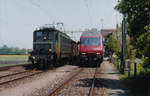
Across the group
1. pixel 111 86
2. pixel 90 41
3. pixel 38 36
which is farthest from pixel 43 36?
pixel 111 86

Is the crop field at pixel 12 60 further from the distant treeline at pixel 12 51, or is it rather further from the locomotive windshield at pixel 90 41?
the locomotive windshield at pixel 90 41

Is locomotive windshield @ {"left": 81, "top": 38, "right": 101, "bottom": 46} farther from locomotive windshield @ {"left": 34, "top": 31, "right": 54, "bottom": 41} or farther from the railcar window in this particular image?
the railcar window

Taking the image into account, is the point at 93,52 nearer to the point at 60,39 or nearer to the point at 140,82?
the point at 60,39

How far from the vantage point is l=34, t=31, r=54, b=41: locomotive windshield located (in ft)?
72.5

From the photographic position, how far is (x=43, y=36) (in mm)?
22250

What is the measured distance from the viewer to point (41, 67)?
71.7ft

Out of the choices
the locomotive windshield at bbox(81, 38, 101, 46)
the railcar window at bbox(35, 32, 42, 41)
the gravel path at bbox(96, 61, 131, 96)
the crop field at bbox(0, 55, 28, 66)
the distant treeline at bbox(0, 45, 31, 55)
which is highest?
the railcar window at bbox(35, 32, 42, 41)

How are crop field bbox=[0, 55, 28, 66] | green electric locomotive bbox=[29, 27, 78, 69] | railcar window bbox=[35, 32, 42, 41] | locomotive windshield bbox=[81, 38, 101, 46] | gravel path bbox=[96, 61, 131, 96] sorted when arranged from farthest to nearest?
crop field bbox=[0, 55, 28, 66]
locomotive windshield bbox=[81, 38, 101, 46]
railcar window bbox=[35, 32, 42, 41]
green electric locomotive bbox=[29, 27, 78, 69]
gravel path bbox=[96, 61, 131, 96]

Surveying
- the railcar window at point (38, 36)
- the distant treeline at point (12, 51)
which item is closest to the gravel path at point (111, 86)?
the railcar window at point (38, 36)

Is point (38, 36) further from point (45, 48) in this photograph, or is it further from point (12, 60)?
point (12, 60)

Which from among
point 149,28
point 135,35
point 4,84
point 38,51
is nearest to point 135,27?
point 135,35

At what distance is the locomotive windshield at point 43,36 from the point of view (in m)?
22.1

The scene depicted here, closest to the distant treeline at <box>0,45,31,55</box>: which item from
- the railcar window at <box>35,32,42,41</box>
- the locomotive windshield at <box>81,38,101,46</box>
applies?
the locomotive windshield at <box>81,38,101,46</box>

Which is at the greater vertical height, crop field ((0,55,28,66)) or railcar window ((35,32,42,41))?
railcar window ((35,32,42,41))
